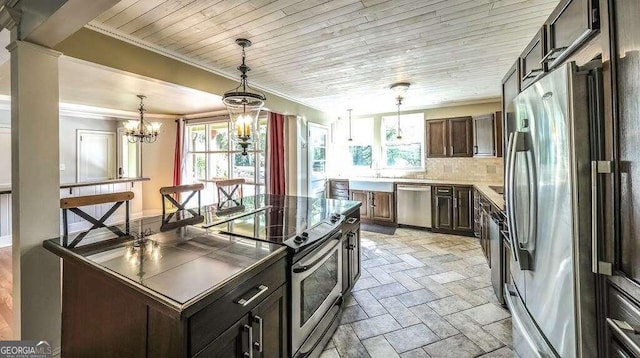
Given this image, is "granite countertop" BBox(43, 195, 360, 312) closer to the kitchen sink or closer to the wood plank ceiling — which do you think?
the wood plank ceiling

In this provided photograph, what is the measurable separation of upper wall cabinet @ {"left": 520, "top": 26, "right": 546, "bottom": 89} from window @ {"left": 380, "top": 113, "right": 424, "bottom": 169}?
4018 mm

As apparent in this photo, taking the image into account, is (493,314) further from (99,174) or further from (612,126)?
(99,174)

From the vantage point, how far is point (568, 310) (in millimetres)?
967

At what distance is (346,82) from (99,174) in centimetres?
672

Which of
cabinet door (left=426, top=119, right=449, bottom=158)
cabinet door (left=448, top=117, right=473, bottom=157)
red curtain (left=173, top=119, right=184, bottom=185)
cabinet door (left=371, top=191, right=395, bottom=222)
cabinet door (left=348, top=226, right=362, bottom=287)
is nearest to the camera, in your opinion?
cabinet door (left=348, top=226, right=362, bottom=287)

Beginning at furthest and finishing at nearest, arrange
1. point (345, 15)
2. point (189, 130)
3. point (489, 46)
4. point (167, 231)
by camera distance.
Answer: point (189, 130)
point (489, 46)
point (345, 15)
point (167, 231)

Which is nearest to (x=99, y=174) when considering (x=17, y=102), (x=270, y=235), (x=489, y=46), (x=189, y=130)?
(x=189, y=130)

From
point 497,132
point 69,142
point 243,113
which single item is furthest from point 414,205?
point 69,142

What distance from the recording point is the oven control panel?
154cm

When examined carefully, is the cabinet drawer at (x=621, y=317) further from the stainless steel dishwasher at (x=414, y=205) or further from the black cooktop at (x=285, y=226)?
the stainless steel dishwasher at (x=414, y=205)

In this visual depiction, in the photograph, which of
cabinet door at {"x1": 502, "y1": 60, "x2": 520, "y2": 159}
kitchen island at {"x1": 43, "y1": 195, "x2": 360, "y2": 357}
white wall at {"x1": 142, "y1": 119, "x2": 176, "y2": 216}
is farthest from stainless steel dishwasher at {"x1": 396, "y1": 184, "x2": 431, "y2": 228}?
white wall at {"x1": 142, "y1": 119, "x2": 176, "y2": 216}

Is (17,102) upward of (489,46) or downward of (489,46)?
downward

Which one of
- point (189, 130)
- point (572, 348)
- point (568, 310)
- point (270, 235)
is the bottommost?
point (572, 348)

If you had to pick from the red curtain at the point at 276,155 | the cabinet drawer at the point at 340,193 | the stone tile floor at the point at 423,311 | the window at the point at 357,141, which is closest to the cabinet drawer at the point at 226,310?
the stone tile floor at the point at 423,311
